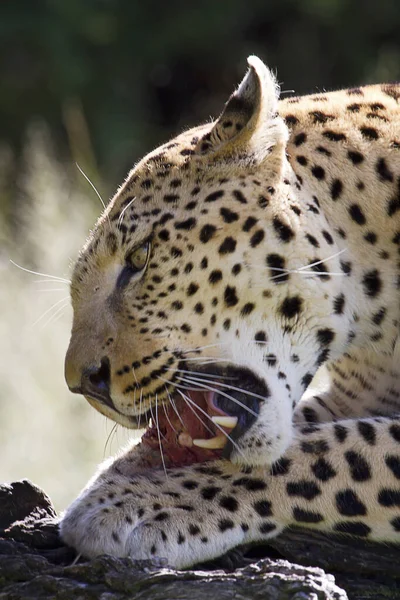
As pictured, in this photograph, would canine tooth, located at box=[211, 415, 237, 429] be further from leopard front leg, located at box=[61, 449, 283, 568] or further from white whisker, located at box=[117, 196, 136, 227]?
white whisker, located at box=[117, 196, 136, 227]

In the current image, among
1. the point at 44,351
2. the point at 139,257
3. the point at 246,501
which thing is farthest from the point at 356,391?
the point at 44,351

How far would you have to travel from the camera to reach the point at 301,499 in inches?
173

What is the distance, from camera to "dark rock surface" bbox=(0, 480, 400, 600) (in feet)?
12.2

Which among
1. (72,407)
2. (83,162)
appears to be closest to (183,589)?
(72,407)

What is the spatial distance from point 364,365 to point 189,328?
0.98m

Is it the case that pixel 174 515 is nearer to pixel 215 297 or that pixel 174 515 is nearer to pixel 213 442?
pixel 213 442

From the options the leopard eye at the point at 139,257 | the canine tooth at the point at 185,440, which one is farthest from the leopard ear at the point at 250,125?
the canine tooth at the point at 185,440

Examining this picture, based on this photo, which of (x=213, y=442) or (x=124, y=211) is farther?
(x=124, y=211)

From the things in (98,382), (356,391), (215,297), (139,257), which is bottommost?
(356,391)

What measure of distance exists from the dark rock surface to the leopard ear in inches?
56.8

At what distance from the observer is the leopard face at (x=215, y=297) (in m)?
4.54

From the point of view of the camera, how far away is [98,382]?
178 inches

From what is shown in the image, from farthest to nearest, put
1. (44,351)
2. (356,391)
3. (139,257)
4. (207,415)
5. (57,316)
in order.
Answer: (44,351)
(57,316)
(356,391)
(139,257)
(207,415)

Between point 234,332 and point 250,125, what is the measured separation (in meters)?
0.80
